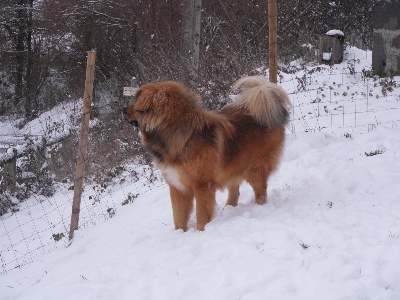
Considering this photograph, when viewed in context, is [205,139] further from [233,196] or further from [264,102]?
[233,196]

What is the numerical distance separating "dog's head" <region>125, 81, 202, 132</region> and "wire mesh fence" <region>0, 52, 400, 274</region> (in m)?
3.02

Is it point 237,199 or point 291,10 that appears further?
point 291,10

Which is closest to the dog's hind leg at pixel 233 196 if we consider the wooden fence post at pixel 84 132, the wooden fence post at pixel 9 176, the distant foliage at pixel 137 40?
the wooden fence post at pixel 84 132

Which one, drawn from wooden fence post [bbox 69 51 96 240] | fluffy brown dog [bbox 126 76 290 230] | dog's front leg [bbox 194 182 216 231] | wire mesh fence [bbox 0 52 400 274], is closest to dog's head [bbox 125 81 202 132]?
fluffy brown dog [bbox 126 76 290 230]

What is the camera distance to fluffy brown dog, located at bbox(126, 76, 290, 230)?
16.0 ft

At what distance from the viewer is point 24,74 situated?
2156 centimetres

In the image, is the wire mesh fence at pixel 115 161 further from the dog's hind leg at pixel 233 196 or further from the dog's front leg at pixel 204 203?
the dog's front leg at pixel 204 203

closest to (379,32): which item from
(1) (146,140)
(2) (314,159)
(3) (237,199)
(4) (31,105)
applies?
(2) (314,159)

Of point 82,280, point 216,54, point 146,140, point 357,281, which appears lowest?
point 82,280

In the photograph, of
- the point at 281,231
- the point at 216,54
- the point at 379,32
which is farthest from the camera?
the point at 216,54

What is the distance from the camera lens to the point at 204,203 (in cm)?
506

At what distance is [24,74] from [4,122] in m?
2.50

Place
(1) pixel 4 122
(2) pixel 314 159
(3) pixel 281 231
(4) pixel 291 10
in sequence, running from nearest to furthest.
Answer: (3) pixel 281 231
(2) pixel 314 159
(4) pixel 291 10
(1) pixel 4 122

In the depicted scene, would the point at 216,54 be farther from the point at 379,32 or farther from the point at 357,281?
the point at 357,281
